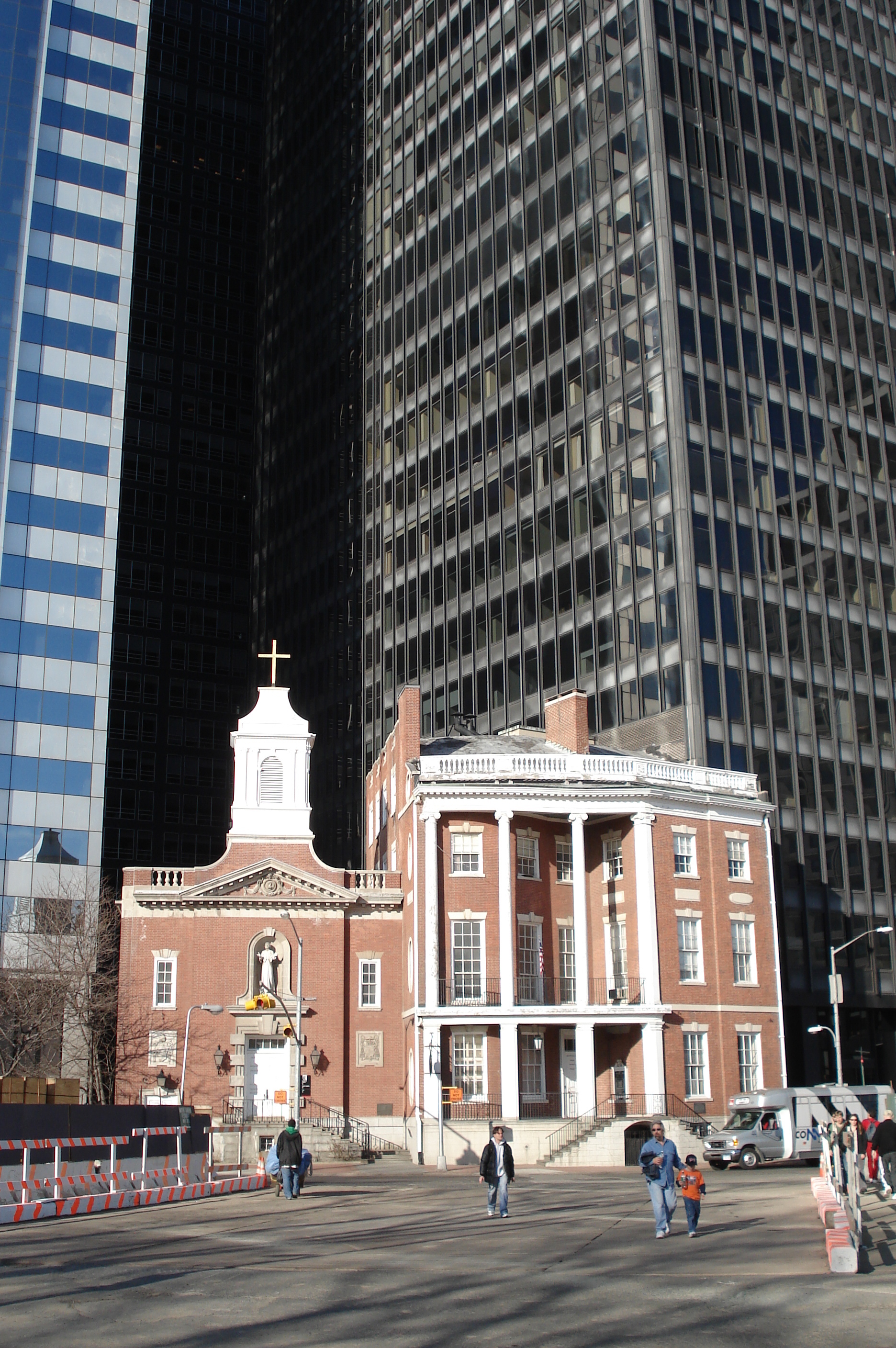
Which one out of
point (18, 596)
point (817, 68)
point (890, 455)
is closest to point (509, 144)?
point (817, 68)

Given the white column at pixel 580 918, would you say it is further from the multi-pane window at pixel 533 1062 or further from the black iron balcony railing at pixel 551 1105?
the multi-pane window at pixel 533 1062

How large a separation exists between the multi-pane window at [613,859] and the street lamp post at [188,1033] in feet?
54.9

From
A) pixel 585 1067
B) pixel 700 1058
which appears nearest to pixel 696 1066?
pixel 700 1058

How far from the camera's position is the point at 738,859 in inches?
2277

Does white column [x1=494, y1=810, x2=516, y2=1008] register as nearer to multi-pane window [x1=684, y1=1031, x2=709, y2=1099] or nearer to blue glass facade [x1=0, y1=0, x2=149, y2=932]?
multi-pane window [x1=684, y1=1031, x2=709, y2=1099]

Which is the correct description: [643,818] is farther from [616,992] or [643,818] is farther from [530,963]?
[530,963]

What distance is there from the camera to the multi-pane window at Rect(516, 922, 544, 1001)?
54.5 metres

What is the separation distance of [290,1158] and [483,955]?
893 inches

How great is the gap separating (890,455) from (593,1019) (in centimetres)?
5052

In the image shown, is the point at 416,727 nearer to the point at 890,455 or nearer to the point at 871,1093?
the point at 871,1093

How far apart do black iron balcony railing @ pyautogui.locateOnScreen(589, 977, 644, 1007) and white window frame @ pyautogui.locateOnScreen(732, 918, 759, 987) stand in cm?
471

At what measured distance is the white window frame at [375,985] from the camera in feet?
194

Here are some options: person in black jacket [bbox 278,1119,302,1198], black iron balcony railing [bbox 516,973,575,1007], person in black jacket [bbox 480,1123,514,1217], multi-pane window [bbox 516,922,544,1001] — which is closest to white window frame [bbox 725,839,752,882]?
black iron balcony railing [bbox 516,973,575,1007]

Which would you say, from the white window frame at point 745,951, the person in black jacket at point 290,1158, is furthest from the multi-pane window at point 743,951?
the person in black jacket at point 290,1158
